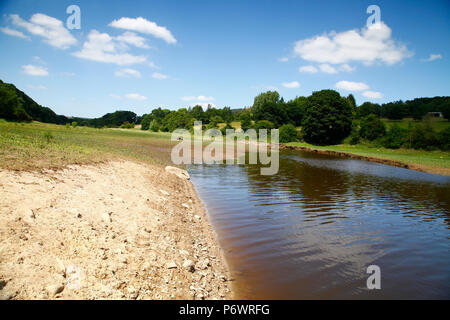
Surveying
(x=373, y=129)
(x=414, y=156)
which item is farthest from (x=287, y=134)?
(x=414, y=156)

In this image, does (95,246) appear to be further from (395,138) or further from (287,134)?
(287,134)

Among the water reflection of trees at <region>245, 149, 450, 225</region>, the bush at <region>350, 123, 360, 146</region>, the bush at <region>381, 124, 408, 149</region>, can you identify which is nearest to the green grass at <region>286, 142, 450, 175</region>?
the bush at <region>350, 123, 360, 146</region>

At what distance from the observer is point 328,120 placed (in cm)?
6378

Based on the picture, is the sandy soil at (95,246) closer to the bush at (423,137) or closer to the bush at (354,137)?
the bush at (423,137)

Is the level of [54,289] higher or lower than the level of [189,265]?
higher

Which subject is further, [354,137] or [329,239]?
[354,137]

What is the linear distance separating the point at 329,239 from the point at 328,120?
61.2 meters

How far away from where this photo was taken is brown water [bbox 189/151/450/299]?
6.15 meters

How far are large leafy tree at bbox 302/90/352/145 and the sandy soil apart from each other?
206ft

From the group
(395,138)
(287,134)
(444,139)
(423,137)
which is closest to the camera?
(444,139)

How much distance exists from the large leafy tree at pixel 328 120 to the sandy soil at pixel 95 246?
6274 cm

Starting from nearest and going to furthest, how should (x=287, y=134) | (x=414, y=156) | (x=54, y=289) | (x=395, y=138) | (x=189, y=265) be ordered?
(x=54, y=289) < (x=189, y=265) < (x=414, y=156) < (x=395, y=138) < (x=287, y=134)

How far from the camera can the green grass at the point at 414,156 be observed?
29.5m

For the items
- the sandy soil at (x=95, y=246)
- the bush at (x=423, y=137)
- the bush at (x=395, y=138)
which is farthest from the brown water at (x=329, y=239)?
the bush at (x=395, y=138)
